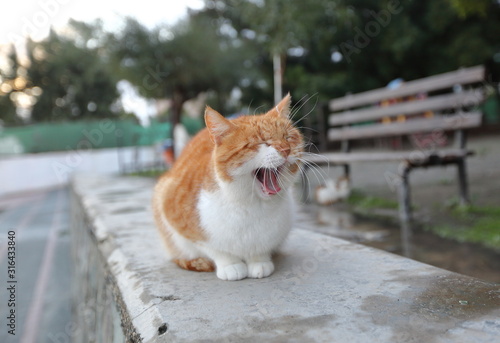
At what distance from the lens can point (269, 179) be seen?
1209 mm

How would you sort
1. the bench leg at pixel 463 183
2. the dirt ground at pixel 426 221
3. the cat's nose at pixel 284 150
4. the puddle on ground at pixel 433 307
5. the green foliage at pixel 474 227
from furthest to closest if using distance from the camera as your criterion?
the bench leg at pixel 463 183 → the green foliage at pixel 474 227 → the dirt ground at pixel 426 221 → the cat's nose at pixel 284 150 → the puddle on ground at pixel 433 307

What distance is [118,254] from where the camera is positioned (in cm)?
165

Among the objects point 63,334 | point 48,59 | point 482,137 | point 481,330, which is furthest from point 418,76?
point 48,59

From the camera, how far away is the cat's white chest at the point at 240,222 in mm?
1218

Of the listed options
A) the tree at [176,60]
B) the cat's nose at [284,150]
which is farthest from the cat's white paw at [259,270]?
the tree at [176,60]

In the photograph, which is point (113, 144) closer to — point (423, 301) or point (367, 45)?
point (367, 45)

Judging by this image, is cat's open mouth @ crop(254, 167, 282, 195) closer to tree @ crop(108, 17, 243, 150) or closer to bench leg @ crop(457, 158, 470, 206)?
bench leg @ crop(457, 158, 470, 206)

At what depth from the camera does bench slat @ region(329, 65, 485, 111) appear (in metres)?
3.24

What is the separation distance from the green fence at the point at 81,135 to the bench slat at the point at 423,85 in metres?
8.91

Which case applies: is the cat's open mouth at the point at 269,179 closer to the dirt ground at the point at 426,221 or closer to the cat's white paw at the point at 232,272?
the cat's white paw at the point at 232,272

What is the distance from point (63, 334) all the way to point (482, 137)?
11.3m

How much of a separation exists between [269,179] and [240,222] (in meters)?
0.16

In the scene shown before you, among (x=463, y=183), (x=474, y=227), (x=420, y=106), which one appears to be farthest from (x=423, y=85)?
(x=474, y=227)

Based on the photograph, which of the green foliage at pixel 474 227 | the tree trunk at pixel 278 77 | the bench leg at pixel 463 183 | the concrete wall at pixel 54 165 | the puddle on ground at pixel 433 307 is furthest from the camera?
the concrete wall at pixel 54 165
